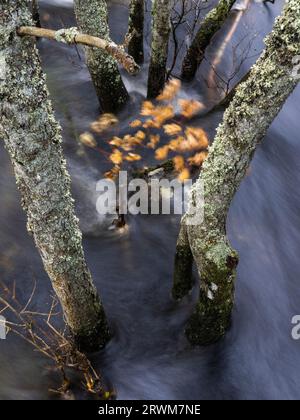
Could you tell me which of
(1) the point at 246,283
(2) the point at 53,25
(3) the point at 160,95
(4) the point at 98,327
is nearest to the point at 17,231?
(4) the point at 98,327

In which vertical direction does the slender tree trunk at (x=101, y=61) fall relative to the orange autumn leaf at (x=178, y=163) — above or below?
above

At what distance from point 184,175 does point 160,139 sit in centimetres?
95

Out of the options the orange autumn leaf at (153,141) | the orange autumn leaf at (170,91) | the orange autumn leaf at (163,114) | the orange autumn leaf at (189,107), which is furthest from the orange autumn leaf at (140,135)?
the orange autumn leaf at (189,107)

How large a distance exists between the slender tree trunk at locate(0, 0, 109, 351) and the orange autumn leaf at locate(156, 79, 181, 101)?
458cm

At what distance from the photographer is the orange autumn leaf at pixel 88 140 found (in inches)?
281

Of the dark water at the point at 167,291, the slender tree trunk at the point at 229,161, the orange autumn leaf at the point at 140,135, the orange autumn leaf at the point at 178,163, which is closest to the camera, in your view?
the slender tree trunk at the point at 229,161

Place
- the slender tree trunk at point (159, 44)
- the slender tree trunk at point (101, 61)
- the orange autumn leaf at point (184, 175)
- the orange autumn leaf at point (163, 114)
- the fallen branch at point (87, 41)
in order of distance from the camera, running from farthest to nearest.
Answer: the orange autumn leaf at point (163, 114), the orange autumn leaf at point (184, 175), the slender tree trunk at point (159, 44), the slender tree trunk at point (101, 61), the fallen branch at point (87, 41)

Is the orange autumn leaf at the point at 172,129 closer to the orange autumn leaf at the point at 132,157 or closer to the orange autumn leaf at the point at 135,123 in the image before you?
the orange autumn leaf at the point at 135,123

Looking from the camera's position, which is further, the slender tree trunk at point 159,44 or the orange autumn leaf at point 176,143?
the orange autumn leaf at point 176,143

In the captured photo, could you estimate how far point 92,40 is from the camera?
1.83 metres

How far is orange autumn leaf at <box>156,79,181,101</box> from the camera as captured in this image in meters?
7.72

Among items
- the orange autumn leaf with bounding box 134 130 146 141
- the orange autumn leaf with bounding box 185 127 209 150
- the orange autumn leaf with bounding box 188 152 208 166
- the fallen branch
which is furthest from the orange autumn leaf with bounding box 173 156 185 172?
the fallen branch

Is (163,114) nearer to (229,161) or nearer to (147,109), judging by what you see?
(147,109)

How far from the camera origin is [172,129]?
24.3ft
